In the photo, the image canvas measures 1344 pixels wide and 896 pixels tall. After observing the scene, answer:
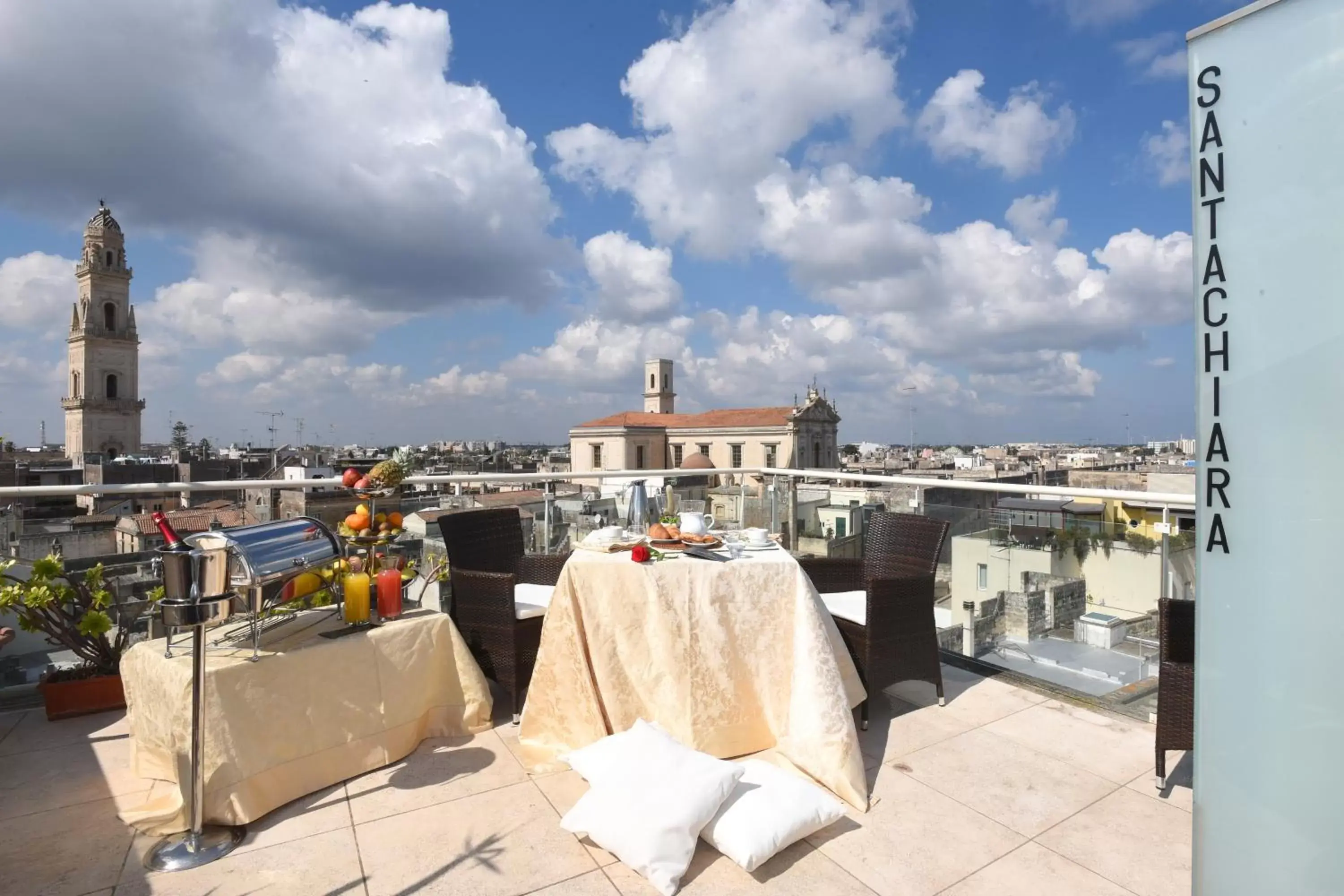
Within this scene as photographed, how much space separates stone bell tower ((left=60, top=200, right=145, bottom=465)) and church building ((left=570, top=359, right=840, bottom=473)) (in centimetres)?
3395

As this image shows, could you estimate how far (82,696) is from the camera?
268 centimetres

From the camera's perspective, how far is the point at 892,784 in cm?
220

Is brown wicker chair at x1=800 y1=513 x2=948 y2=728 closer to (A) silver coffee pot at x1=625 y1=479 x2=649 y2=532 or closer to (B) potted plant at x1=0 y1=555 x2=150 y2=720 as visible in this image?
(A) silver coffee pot at x1=625 y1=479 x2=649 y2=532

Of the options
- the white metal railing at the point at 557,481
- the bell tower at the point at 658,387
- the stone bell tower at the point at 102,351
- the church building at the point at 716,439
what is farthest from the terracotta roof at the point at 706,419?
the white metal railing at the point at 557,481

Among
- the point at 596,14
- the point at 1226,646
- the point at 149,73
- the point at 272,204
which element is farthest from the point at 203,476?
the point at 1226,646

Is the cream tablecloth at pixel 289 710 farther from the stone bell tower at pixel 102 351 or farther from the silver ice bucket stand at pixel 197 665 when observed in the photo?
the stone bell tower at pixel 102 351

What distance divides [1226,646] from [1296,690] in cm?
9

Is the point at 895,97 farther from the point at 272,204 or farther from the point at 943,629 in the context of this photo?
the point at 272,204

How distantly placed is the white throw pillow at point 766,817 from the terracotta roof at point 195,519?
1.74 meters

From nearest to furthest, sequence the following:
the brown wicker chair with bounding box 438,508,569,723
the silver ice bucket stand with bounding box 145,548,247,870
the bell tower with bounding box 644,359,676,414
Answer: the silver ice bucket stand with bounding box 145,548,247,870, the brown wicker chair with bounding box 438,508,569,723, the bell tower with bounding box 644,359,676,414

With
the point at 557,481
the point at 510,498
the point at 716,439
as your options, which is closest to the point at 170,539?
the point at 510,498

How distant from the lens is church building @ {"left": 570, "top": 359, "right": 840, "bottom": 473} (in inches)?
1852

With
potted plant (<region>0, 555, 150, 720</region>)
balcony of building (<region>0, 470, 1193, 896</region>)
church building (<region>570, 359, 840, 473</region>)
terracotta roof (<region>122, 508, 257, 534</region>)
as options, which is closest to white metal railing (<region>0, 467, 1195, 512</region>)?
balcony of building (<region>0, 470, 1193, 896</region>)

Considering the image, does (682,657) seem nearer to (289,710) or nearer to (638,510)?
(638,510)
